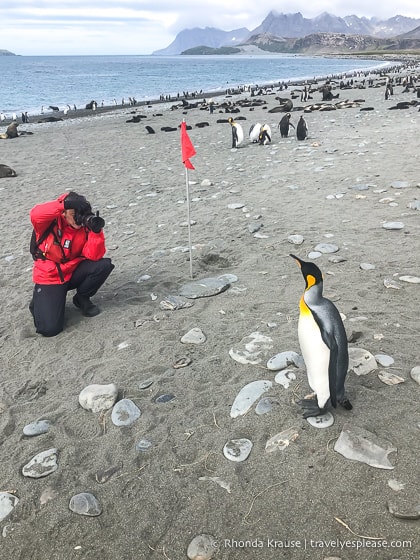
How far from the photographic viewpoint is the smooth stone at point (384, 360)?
9.86 ft

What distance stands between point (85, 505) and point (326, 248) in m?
3.77

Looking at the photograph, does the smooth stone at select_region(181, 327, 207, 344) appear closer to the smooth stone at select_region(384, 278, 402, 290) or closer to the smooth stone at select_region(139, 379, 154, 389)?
the smooth stone at select_region(139, 379, 154, 389)

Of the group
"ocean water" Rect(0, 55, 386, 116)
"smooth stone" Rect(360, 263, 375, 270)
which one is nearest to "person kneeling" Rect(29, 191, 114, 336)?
"smooth stone" Rect(360, 263, 375, 270)

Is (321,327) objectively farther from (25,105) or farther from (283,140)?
(25,105)

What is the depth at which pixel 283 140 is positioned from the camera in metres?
13.2

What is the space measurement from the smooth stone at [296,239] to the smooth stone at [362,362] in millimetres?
2498

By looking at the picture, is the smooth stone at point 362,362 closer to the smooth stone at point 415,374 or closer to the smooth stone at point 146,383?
the smooth stone at point 415,374

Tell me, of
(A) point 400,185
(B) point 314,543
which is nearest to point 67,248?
(B) point 314,543

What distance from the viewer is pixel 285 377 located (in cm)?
302

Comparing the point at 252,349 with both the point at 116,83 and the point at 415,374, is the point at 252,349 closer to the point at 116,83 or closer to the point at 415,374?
the point at 415,374

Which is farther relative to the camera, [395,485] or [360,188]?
[360,188]

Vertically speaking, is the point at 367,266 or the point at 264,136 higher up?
the point at 264,136

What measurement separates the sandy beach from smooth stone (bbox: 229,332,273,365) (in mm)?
19

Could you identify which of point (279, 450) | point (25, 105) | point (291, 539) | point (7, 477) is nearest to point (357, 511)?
point (291, 539)
